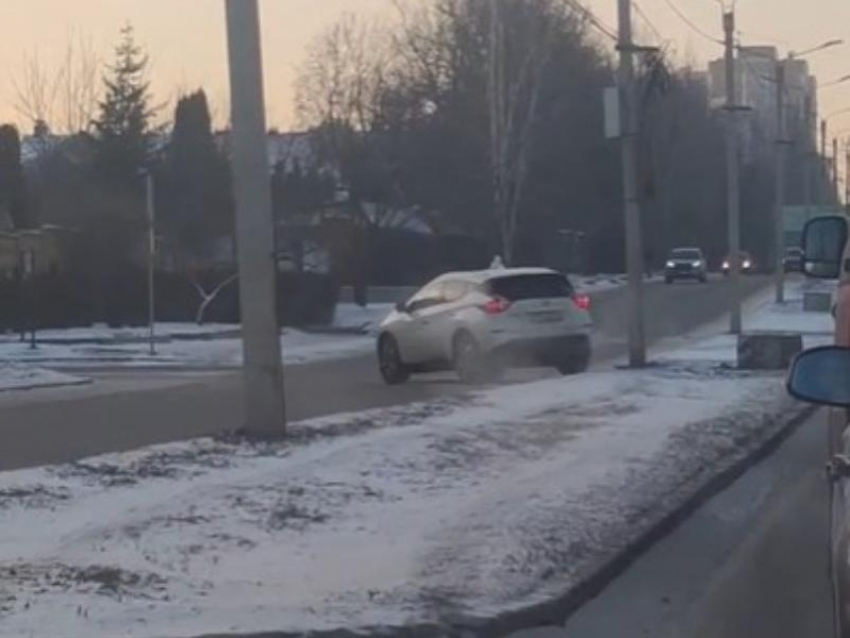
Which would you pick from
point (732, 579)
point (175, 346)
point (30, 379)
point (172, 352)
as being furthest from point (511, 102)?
point (732, 579)

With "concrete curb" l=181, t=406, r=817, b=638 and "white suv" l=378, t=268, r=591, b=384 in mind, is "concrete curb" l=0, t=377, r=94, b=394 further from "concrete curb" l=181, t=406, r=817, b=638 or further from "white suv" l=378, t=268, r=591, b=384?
"concrete curb" l=181, t=406, r=817, b=638

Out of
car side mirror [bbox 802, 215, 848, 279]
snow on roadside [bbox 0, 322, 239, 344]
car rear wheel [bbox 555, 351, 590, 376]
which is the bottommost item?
snow on roadside [bbox 0, 322, 239, 344]

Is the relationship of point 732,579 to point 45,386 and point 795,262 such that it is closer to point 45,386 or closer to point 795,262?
point 795,262

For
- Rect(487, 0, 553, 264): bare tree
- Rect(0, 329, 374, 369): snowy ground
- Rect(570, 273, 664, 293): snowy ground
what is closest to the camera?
Rect(0, 329, 374, 369): snowy ground

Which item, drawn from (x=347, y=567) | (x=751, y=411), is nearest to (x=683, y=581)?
(x=347, y=567)

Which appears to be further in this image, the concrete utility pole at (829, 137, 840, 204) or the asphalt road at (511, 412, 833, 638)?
the concrete utility pole at (829, 137, 840, 204)

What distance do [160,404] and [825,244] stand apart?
50.7 feet

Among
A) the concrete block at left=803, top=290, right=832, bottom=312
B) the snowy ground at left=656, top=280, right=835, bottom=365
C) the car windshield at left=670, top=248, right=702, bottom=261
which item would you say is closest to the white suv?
the snowy ground at left=656, top=280, right=835, bottom=365

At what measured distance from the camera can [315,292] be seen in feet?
188

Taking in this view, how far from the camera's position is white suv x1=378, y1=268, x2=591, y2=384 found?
30.2 metres

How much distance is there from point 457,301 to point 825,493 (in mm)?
15413

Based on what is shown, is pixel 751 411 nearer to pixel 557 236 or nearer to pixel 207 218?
pixel 207 218

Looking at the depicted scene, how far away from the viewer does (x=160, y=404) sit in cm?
2669

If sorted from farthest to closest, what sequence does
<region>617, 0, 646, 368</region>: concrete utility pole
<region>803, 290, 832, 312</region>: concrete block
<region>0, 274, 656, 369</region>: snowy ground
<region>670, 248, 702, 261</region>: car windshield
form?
1. <region>670, 248, 702, 261</region>: car windshield
2. <region>803, 290, 832, 312</region>: concrete block
3. <region>0, 274, 656, 369</region>: snowy ground
4. <region>617, 0, 646, 368</region>: concrete utility pole
